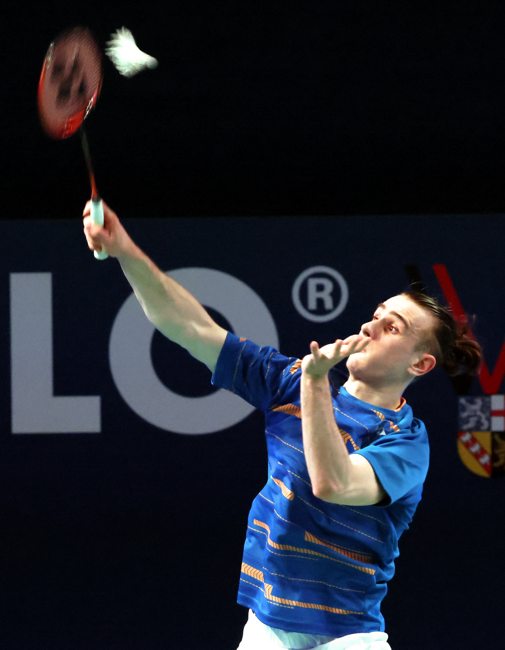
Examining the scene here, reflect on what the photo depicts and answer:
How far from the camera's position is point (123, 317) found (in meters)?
4.68

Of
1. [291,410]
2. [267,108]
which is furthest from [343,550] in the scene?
[267,108]

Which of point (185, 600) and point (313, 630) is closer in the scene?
point (313, 630)

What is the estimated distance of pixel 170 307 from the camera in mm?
2922

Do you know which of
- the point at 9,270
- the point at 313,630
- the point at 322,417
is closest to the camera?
the point at 322,417

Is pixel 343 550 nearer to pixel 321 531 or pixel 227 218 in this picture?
pixel 321 531

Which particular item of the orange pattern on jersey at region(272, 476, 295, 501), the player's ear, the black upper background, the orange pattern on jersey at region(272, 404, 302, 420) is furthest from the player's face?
the black upper background

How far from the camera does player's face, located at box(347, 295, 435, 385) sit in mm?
2932

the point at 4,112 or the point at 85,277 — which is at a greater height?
the point at 4,112

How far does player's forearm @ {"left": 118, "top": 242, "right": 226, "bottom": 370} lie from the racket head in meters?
0.45

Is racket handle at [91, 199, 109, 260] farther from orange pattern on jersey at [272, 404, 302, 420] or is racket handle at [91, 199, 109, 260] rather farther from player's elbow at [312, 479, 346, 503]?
player's elbow at [312, 479, 346, 503]

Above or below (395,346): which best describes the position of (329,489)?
below

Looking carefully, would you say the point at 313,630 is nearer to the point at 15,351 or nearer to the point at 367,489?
the point at 367,489

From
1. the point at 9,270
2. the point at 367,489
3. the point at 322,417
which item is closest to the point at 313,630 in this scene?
the point at 367,489

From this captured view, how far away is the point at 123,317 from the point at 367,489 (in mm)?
2208
